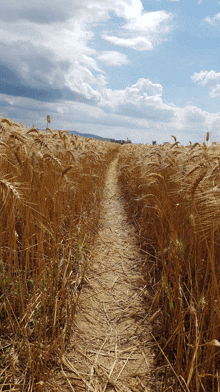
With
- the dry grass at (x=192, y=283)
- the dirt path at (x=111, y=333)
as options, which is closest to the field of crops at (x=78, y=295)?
the dry grass at (x=192, y=283)

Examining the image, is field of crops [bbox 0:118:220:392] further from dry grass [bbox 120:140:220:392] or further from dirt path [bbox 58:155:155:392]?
dirt path [bbox 58:155:155:392]

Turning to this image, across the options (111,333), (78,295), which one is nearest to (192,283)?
(111,333)

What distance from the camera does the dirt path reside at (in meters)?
1.66

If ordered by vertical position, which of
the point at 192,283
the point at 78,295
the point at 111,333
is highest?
the point at 192,283

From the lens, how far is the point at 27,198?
7.59 feet

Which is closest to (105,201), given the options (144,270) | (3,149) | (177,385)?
(144,270)

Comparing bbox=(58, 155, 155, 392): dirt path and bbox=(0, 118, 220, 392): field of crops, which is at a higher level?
bbox=(0, 118, 220, 392): field of crops

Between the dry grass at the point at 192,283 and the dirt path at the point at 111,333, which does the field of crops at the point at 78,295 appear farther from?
the dirt path at the point at 111,333

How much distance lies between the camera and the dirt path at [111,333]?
1.66m

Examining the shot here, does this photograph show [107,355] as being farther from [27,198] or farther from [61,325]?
[27,198]

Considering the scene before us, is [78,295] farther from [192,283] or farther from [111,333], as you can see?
[192,283]

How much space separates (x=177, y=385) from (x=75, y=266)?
57.8 inches

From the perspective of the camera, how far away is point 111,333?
209 centimetres

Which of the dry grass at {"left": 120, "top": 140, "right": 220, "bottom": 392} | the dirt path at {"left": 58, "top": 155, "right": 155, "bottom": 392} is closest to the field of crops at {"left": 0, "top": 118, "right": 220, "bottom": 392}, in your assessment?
the dry grass at {"left": 120, "top": 140, "right": 220, "bottom": 392}
